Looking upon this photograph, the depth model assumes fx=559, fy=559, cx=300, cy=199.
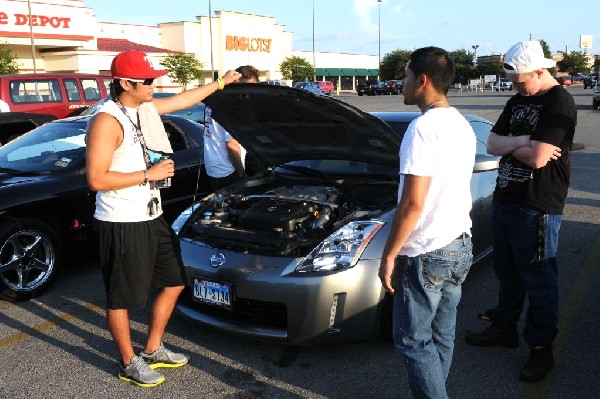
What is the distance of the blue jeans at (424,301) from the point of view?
2314 mm

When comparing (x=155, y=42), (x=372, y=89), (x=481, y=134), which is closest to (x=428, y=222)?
(x=481, y=134)

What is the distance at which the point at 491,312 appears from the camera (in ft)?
11.8

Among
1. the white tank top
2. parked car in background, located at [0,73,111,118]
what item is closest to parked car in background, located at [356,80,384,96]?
parked car in background, located at [0,73,111,118]

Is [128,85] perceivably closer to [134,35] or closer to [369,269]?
[369,269]

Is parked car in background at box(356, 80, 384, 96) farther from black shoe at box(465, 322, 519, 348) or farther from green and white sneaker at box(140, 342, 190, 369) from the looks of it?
green and white sneaker at box(140, 342, 190, 369)

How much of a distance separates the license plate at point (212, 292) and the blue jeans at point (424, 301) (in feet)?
4.11

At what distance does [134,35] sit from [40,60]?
1307cm

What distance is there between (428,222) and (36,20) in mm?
35283

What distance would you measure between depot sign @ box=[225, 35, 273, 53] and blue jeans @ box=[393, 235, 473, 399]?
2066 inches

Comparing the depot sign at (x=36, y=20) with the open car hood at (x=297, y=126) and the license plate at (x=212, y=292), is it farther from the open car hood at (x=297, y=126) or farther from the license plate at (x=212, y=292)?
the license plate at (x=212, y=292)

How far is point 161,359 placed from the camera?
331 centimetres

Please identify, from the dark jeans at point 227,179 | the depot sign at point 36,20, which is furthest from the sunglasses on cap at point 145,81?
the depot sign at point 36,20

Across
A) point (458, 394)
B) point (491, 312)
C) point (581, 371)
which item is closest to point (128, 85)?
point (458, 394)

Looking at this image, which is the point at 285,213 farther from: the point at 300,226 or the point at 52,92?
the point at 52,92
